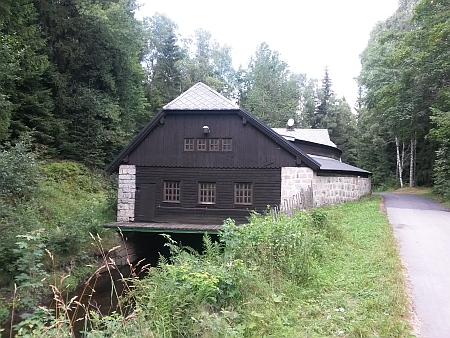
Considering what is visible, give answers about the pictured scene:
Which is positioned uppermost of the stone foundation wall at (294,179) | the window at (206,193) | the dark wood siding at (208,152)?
the dark wood siding at (208,152)

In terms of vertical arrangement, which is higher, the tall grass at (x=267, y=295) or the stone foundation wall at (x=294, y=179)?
the stone foundation wall at (x=294, y=179)

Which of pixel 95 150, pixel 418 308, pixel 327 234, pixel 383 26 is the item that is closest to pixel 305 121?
pixel 383 26

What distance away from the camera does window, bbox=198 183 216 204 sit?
16109 mm

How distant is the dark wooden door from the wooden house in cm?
4

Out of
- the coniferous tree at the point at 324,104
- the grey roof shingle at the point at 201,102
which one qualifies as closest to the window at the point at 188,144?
the grey roof shingle at the point at 201,102

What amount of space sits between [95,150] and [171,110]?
7802mm

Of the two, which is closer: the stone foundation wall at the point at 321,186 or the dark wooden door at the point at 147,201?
the stone foundation wall at the point at 321,186

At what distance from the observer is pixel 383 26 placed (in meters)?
34.5

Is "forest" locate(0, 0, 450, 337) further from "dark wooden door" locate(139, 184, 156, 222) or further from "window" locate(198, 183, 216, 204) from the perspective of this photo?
"window" locate(198, 183, 216, 204)

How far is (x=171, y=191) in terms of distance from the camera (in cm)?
1644

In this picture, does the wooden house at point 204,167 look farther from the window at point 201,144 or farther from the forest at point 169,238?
the forest at point 169,238

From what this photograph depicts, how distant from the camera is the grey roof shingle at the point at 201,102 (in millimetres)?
15836

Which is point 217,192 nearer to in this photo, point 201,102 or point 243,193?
point 243,193

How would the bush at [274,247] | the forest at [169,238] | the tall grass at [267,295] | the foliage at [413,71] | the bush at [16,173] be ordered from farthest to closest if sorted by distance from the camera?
the foliage at [413,71] → the bush at [16,173] → the bush at [274,247] → the forest at [169,238] → the tall grass at [267,295]
